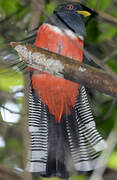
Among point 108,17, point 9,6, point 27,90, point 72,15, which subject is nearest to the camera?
point 27,90

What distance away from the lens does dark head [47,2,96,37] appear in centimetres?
313

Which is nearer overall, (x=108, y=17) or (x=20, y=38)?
(x=108, y=17)

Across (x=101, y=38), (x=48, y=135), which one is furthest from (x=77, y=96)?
(x=101, y=38)

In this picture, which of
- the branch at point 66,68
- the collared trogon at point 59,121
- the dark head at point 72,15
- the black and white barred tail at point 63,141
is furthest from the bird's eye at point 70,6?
the branch at point 66,68

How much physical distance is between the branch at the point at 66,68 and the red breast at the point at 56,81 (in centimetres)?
44

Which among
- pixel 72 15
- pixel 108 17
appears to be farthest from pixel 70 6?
pixel 108 17

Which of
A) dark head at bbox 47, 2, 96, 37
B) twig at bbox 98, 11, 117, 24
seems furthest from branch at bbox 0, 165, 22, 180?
twig at bbox 98, 11, 117, 24

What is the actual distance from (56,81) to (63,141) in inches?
16.4

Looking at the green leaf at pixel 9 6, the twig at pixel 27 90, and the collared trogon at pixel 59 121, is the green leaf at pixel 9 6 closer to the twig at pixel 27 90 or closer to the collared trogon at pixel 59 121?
the twig at pixel 27 90

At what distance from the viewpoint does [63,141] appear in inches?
109

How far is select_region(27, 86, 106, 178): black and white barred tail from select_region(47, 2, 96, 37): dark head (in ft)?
1.64

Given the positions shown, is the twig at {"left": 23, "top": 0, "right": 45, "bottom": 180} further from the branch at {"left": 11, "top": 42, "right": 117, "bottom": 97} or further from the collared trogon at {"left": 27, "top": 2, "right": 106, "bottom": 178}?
the branch at {"left": 11, "top": 42, "right": 117, "bottom": 97}

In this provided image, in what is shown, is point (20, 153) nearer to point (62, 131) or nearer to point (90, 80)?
point (62, 131)

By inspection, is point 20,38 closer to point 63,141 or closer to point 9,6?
point 9,6
